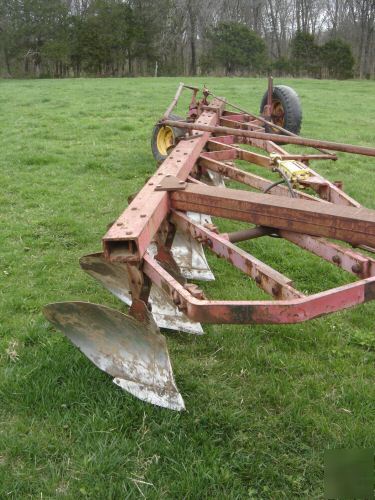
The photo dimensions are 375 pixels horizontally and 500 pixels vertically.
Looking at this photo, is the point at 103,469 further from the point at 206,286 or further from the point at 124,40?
the point at 124,40

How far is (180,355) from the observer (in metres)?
3.17

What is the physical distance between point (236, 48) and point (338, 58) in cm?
671

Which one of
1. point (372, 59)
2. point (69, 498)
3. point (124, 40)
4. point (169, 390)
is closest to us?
point (69, 498)

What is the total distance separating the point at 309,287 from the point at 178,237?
1.15 metres

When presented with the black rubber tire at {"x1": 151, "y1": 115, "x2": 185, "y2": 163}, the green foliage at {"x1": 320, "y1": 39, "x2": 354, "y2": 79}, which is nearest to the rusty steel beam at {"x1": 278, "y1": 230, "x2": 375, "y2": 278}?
the black rubber tire at {"x1": 151, "y1": 115, "x2": 185, "y2": 163}

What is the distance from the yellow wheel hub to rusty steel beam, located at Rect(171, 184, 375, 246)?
3871 mm

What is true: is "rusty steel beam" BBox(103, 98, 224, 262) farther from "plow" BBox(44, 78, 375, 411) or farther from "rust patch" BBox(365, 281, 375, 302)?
A: "rust patch" BBox(365, 281, 375, 302)

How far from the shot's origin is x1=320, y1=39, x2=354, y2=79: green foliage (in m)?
33.8

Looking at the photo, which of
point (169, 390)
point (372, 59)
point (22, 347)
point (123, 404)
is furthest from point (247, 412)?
point (372, 59)

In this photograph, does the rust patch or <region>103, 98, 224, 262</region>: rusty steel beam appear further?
<region>103, 98, 224, 262</region>: rusty steel beam

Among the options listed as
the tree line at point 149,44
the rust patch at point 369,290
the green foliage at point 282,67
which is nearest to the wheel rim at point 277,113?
the rust patch at point 369,290

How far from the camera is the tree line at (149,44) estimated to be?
3156 centimetres

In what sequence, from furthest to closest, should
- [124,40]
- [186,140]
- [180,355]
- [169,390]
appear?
1. [124,40]
2. [186,140]
3. [180,355]
4. [169,390]

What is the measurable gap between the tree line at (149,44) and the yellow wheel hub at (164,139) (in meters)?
25.6
